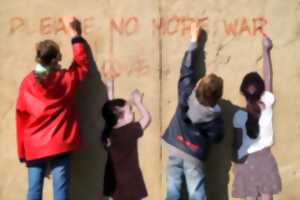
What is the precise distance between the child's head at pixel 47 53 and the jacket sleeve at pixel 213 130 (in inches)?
47.0

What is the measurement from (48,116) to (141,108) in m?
0.80

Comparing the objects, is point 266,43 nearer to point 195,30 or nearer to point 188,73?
point 195,30

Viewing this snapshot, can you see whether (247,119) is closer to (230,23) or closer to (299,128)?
(299,128)

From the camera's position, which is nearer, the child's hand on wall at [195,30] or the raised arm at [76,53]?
the raised arm at [76,53]

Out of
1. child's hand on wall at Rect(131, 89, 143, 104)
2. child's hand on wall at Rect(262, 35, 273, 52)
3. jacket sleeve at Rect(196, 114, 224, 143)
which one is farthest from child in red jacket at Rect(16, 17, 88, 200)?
Answer: child's hand on wall at Rect(262, 35, 273, 52)

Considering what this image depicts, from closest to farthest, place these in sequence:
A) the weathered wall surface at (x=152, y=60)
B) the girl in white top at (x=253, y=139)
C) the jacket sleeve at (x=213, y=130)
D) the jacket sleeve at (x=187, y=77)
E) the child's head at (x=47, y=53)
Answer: the child's head at (x=47, y=53) → the jacket sleeve at (x=213, y=130) → the jacket sleeve at (x=187, y=77) → the weathered wall surface at (x=152, y=60) → the girl in white top at (x=253, y=139)

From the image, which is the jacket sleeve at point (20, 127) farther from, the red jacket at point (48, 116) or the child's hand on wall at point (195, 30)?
the child's hand on wall at point (195, 30)

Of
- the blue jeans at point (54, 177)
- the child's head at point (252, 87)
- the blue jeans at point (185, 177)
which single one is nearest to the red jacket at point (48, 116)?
the blue jeans at point (54, 177)

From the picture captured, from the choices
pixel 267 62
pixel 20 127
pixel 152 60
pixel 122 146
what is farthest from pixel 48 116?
pixel 267 62

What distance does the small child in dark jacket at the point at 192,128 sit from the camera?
5.10 metres

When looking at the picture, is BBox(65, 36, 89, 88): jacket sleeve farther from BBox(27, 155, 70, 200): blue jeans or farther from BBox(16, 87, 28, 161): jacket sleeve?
BBox(27, 155, 70, 200): blue jeans

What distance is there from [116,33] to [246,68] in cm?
108

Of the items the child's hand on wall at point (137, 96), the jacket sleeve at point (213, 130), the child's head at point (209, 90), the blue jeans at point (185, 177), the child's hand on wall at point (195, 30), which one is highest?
the child's hand on wall at point (195, 30)

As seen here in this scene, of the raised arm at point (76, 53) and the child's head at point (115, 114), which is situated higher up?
the raised arm at point (76, 53)
